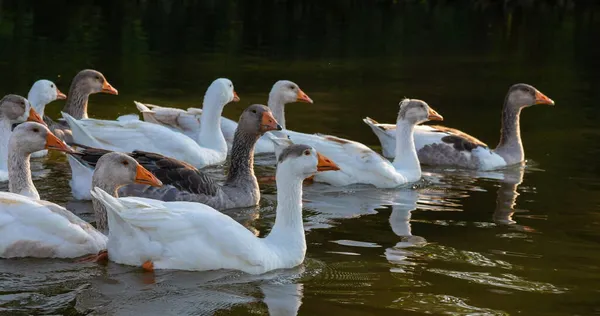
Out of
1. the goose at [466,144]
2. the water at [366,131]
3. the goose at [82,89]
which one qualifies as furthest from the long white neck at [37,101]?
the goose at [466,144]

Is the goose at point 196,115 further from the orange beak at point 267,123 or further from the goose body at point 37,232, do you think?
the goose body at point 37,232

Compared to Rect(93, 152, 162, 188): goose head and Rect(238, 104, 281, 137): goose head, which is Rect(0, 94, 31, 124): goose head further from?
Rect(93, 152, 162, 188): goose head

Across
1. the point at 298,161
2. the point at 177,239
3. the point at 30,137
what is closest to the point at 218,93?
the point at 30,137

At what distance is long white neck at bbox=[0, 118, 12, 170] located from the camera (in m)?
12.1

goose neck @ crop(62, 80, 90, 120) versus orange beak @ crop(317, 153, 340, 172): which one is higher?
orange beak @ crop(317, 153, 340, 172)

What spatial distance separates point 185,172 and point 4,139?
253cm

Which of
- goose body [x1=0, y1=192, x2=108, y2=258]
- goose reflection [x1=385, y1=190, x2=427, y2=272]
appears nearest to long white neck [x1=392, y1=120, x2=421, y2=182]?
goose reflection [x1=385, y1=190, x2=427, y2=272]

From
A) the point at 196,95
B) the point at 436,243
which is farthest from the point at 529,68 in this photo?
the point at 436,243

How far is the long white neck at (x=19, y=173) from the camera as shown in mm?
9883

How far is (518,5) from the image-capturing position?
4844 cm

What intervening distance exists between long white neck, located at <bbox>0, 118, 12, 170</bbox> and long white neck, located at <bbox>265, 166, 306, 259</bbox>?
14.1 feet

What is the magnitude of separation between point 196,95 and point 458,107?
15.7ft

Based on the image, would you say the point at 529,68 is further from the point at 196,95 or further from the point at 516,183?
the point at 516,183

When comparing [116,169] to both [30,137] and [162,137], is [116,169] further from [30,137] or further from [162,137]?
[162,137]
